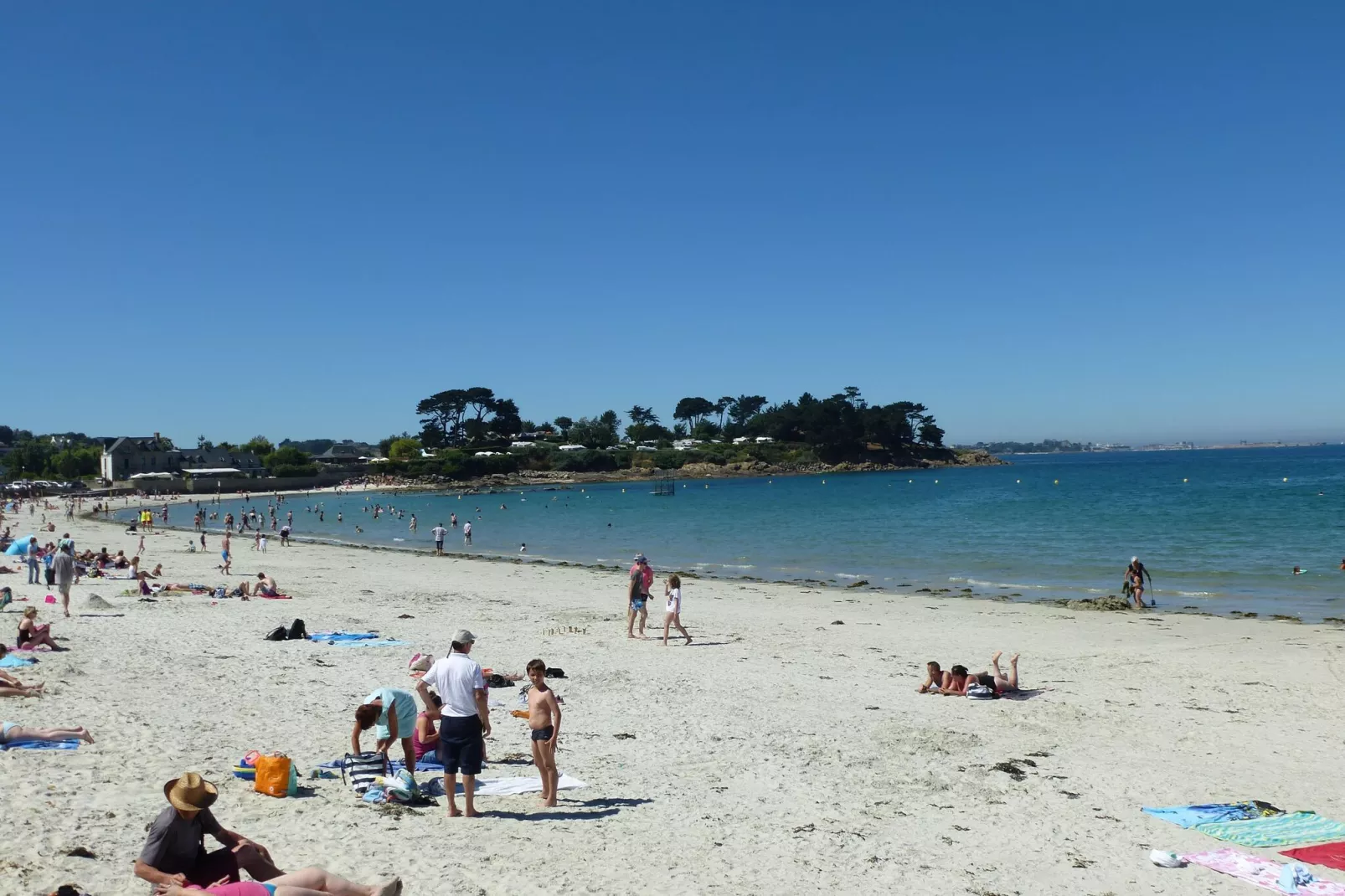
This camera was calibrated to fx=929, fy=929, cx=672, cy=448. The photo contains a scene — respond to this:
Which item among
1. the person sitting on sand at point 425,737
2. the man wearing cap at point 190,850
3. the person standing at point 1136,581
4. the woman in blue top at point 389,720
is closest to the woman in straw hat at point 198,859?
the man wearing cap at point 190,850

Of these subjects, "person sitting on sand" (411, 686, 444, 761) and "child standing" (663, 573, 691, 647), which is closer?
"person sitting on sand" (411, 686, 444, 761)

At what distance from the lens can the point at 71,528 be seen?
5312 centimetres

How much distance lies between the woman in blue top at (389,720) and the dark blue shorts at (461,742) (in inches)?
43.6

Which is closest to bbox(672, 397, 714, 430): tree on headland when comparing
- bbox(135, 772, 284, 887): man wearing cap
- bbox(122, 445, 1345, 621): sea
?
bbox(122, 445, 1345, 621): sea

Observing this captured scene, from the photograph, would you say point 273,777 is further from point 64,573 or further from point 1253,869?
point 64,573

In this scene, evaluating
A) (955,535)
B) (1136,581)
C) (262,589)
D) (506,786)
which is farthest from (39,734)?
(955,535)

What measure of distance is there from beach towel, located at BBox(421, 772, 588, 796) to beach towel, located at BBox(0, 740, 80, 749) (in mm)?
3262

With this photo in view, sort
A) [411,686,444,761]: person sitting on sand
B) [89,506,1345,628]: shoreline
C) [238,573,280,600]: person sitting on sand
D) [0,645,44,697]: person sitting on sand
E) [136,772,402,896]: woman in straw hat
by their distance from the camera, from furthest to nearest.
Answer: [238,573,280,600]: person sitting on sand → [89,506,1345,628]: shoreline → [0,645,44,697]: person sitting on sand → [411,686,444,761]: person sitting on sand → [136,772,402,896]: woman in straw hat

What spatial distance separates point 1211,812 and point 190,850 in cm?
777

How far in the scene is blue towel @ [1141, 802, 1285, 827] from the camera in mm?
7676

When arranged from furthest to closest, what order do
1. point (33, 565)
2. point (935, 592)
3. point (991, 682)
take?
point (935, 592) → point (33, 565) → point (991, 682)

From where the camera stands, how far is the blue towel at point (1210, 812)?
7.68m

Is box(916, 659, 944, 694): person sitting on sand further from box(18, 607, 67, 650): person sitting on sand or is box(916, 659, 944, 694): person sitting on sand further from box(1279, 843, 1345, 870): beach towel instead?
box(18, 607, 67, 650): person sitting on sand

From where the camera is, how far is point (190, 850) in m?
5.36
